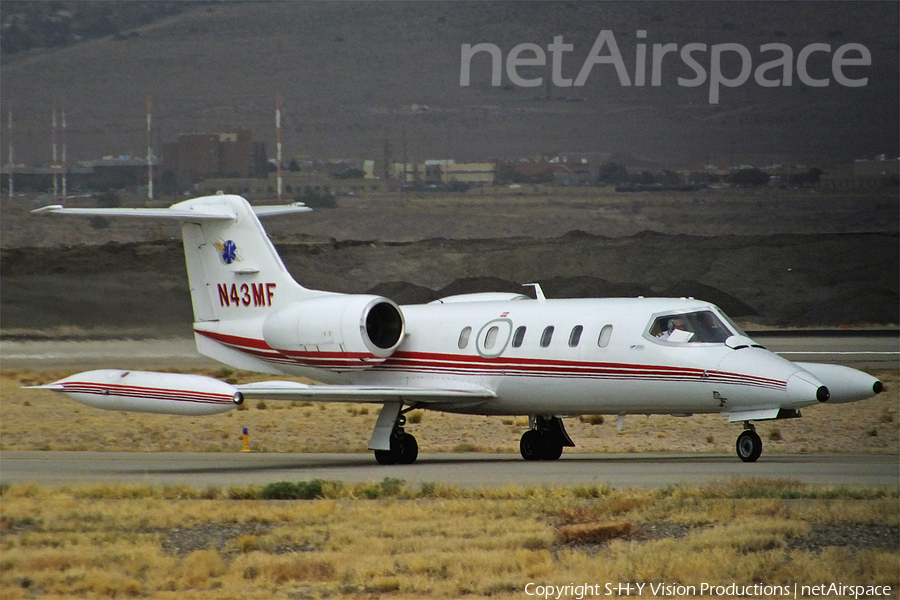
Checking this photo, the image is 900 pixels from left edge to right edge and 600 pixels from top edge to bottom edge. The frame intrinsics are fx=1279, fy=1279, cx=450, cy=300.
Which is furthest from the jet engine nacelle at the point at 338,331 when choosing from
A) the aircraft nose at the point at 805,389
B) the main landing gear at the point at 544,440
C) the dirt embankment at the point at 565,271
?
the dirt embankment at the point at 565,271

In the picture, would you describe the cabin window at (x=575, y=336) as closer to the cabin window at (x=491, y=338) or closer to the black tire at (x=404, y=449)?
the cabin window at (x=491, y=338)

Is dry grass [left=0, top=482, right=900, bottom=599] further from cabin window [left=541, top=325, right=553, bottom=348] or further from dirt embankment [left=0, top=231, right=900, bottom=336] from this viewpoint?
dirt embankment [left=0, top=231, right=900, bottom=336]

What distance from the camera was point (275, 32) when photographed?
418ft

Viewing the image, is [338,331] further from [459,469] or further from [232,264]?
[459,469]

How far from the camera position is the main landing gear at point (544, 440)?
22031 mm

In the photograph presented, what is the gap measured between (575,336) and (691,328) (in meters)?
1.95

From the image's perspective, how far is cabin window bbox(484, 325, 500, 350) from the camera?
21.6m

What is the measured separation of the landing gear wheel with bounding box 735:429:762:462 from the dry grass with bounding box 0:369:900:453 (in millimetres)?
5636

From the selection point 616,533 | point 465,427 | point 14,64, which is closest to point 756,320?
point 465,427

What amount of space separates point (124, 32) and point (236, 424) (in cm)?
10958

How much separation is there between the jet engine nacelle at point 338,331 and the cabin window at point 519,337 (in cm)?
223

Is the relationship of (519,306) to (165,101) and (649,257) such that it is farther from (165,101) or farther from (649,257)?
(165,101)

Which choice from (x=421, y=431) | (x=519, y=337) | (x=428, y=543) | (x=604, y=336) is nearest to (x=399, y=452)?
(x=519, y=337)

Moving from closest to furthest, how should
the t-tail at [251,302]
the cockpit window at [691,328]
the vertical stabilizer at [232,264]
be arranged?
the cockpit window at [691,328], the t-tail at [251,302], the vertical stabilizer at [232,264]
